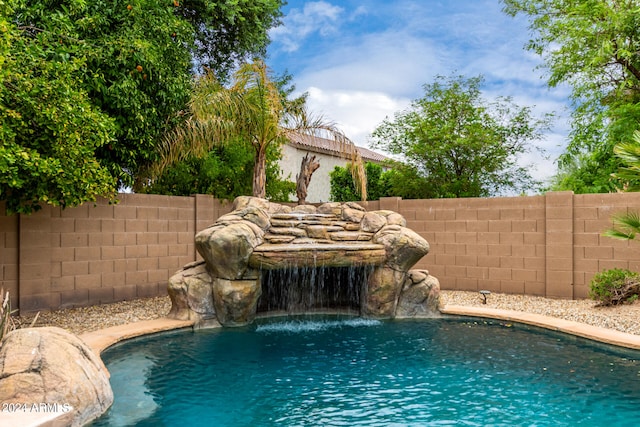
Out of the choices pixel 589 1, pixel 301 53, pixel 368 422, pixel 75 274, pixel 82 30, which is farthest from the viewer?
pixel 589 1

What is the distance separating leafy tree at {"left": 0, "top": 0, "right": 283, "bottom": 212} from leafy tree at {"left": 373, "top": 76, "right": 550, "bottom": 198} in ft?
25.8

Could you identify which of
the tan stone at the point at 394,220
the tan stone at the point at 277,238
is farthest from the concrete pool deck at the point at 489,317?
the tan stone at the point at 277,238

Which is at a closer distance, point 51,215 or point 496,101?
point 51,215

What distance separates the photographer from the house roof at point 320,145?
12081 mm

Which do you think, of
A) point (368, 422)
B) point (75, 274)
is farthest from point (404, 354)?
point (75, 274)

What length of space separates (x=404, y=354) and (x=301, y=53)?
31.7ft

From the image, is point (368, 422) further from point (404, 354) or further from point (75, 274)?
point (75, 274)

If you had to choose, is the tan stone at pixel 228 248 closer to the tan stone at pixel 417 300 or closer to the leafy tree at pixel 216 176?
the tan stone at pixel 417 300

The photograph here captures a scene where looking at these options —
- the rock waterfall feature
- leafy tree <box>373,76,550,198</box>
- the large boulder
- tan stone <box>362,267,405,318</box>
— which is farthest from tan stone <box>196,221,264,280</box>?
leafy tree <box>373,76,550,198</box>

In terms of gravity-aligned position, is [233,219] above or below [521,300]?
above

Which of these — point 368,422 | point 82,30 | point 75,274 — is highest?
point 82,30

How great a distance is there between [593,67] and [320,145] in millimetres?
10282

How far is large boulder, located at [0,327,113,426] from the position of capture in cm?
405

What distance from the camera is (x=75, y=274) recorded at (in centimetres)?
906
